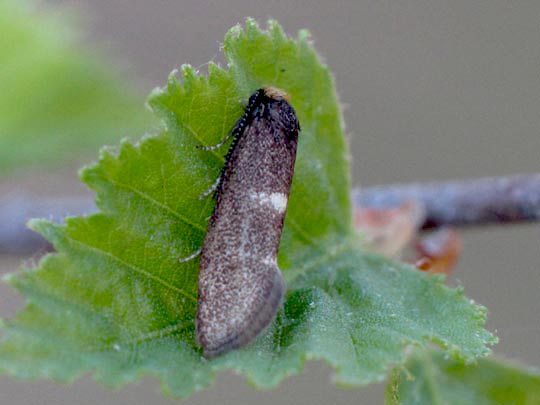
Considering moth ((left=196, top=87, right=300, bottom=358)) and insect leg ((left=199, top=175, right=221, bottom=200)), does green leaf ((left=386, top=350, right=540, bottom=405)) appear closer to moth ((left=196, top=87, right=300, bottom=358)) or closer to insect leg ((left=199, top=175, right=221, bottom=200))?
moth ((left=196, top=87, right=300, bottom=358))

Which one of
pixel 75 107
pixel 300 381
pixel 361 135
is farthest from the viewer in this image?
pixel 361 135

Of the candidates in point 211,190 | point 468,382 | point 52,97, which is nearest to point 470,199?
point 468,382

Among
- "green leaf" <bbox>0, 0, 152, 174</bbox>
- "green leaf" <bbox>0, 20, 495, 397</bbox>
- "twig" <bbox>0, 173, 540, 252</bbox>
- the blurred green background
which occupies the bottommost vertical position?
"green leaf" <bbox>0, 20, 495, 397</bbox>

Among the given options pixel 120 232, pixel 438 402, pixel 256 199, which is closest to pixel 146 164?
pixel 120 232

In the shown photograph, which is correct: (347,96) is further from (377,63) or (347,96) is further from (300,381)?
(300,381)

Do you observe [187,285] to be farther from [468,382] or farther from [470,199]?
[470,199]

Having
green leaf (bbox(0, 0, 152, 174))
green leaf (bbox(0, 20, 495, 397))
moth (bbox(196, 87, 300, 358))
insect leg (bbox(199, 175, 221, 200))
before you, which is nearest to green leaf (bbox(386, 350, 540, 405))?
green leaf (bbox(0, 20, 495, 397))
